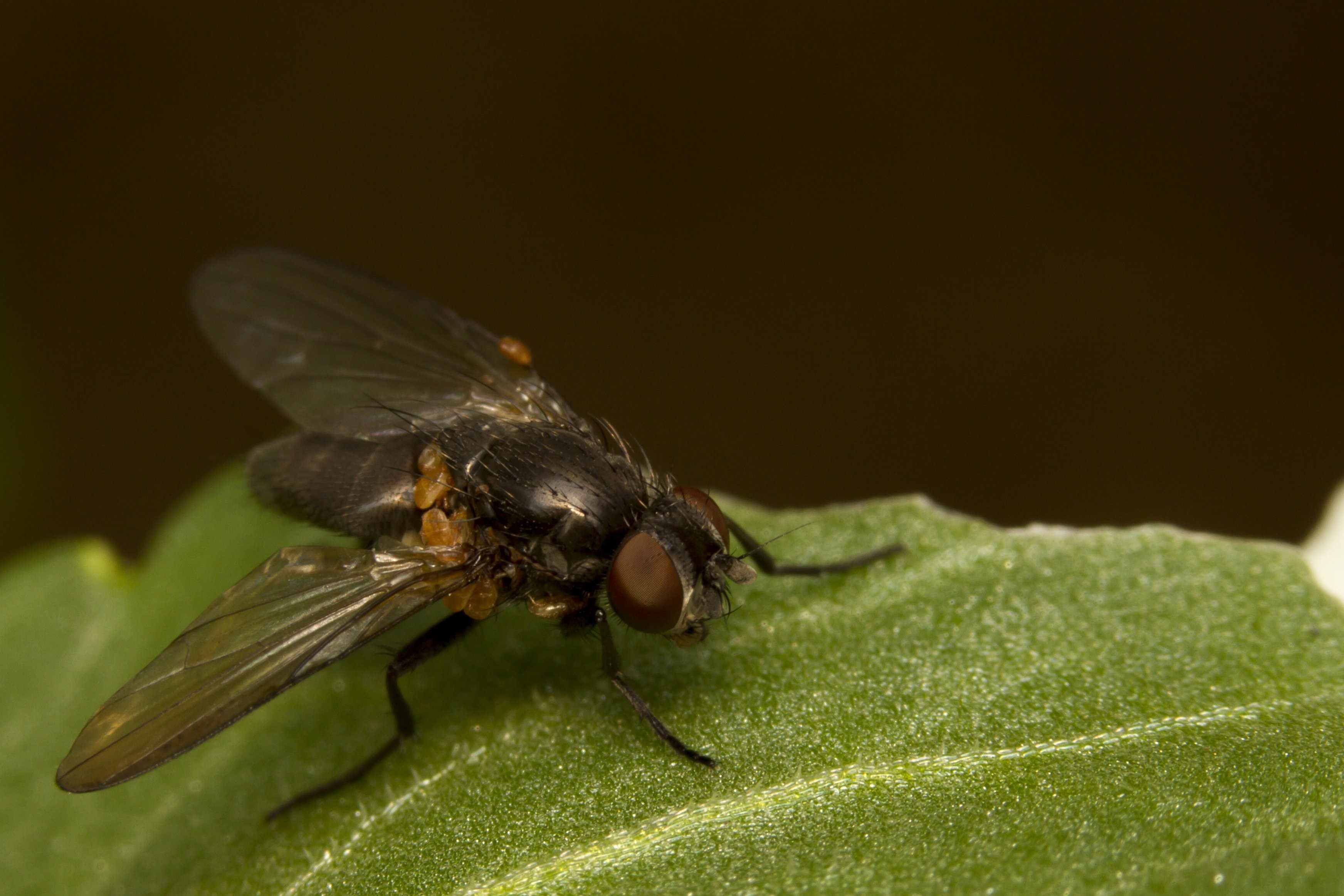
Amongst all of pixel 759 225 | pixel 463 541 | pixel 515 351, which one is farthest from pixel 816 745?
pixel 759 225

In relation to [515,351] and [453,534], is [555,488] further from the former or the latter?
[515,351]

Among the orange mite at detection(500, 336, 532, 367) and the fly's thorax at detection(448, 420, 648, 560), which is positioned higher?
the orange mite at detection(500, 336, 532, 367)

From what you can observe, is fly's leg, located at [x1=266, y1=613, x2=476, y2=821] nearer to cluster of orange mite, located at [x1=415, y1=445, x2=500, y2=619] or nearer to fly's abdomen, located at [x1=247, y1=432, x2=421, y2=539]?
cluster of orange mite, located at [x1=415, y1=445, x2=500, y2=619]

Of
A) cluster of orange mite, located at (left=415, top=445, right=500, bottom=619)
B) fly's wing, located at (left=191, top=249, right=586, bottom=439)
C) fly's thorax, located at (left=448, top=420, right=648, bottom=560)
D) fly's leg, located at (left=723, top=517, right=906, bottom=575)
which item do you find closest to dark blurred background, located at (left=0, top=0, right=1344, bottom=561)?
fly's wing, located at (left=191, top=249, right=586, bottom=439)

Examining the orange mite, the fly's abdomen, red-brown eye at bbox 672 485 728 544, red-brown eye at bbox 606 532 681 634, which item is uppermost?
the orange mite

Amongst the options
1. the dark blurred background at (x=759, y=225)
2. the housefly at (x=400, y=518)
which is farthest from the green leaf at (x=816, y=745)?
the dark blurred background at (x=759, y=225)
